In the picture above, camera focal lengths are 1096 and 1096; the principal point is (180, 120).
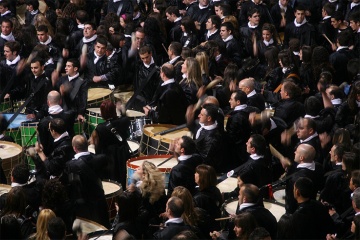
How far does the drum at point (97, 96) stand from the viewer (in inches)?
624

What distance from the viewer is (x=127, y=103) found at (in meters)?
15.8

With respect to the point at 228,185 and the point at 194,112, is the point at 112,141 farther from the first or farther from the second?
the point at 228,185

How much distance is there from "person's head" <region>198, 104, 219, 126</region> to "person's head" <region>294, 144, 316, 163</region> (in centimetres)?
160

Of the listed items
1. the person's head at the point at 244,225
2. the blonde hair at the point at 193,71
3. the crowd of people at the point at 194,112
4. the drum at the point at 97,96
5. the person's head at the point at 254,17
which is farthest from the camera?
the person's head at the point at 254,17

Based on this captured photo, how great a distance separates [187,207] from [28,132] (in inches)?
169

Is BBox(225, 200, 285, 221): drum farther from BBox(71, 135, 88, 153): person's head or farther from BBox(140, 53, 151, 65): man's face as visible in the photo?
BBox(140, 53, 151, 65): man's face

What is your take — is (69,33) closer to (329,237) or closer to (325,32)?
(325,32)

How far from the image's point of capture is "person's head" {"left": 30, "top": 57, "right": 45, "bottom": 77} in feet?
52.1

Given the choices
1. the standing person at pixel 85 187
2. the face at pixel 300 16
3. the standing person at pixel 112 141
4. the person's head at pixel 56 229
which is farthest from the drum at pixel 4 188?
the face at pixel 300 16

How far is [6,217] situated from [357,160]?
3.97 meters

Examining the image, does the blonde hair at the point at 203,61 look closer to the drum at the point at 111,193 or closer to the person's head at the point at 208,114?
the person's head at the point at 208,114

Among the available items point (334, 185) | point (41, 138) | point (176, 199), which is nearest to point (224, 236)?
point (176, 199)

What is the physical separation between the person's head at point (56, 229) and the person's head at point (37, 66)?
5786 mm

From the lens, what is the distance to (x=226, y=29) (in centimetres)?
1761
